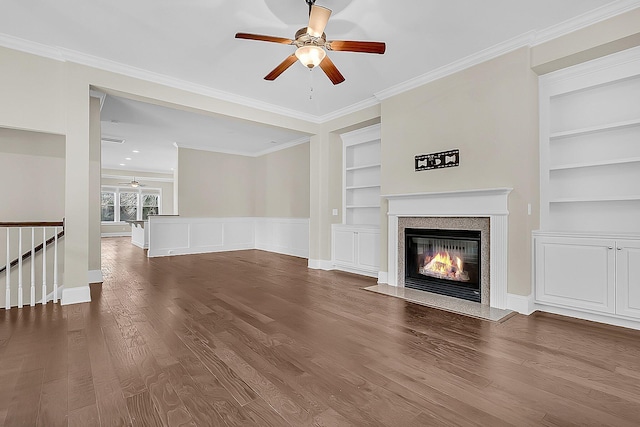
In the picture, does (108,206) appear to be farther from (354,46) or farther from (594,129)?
(594,129)

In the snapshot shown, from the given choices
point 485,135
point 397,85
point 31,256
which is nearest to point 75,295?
point 31,256

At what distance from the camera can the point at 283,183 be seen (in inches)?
328

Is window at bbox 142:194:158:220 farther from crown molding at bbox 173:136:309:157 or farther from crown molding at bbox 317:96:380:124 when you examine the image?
crown molding at bbox 317:96:380:124

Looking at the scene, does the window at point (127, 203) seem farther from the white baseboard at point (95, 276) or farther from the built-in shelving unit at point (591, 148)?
the built-in shelving unit at point (591, 148)

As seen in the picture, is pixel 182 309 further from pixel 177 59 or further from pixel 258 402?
pixel 177 59

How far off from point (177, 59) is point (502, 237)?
4.24m

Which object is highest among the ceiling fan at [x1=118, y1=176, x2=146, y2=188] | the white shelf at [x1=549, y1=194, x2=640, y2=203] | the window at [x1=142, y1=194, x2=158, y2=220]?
the ceiling fan at [x1=118, y1=176, x2=146, y2=188]

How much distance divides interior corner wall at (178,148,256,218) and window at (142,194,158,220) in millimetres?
7006

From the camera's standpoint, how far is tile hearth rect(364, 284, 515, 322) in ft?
10.5

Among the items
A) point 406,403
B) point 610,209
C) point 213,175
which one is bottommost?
point 406,403

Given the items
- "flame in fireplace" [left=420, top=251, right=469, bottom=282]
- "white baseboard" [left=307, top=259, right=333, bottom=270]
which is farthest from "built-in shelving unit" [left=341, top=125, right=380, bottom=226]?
"flame in fireplace" [left=420, top=251, right=469, bottom=282]

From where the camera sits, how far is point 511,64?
339 cm

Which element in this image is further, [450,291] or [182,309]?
[450,291]

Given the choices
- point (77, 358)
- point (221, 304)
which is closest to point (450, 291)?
point (221, 304)
